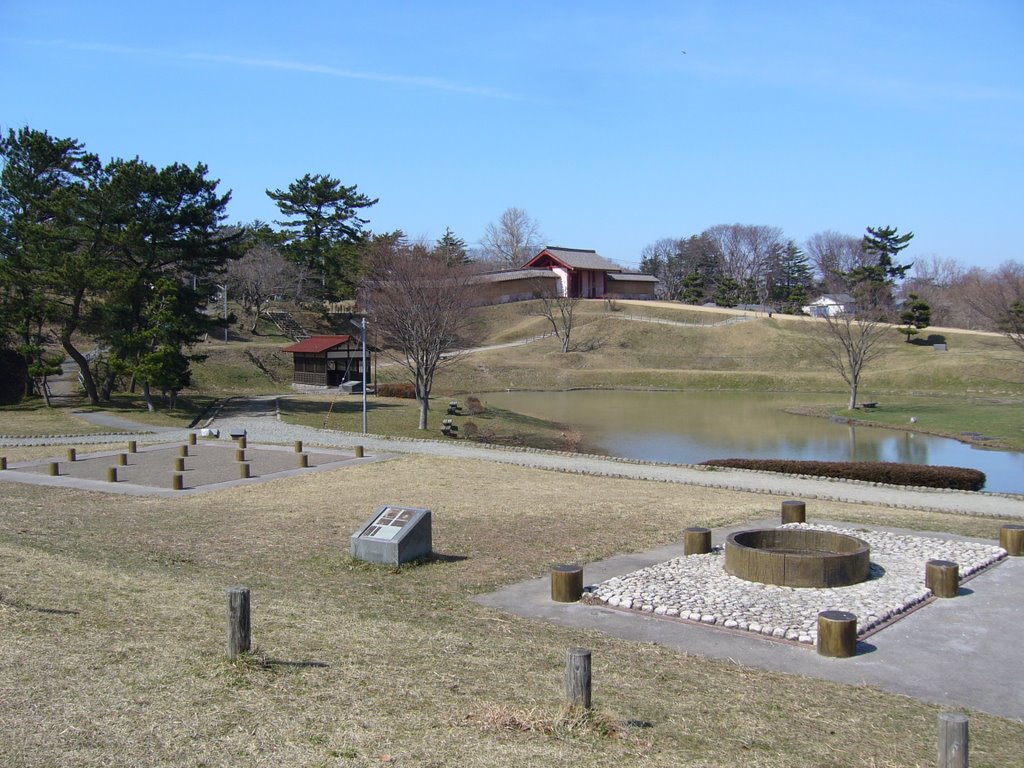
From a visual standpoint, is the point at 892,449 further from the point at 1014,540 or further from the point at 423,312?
the point at 1014,540

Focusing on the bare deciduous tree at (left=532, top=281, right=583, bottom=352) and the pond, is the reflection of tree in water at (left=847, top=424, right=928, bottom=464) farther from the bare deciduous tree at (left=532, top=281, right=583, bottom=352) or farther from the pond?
the bare deciduous tree at (left=532, top=281, right=583, bottom=352)

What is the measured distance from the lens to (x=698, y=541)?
460 inches

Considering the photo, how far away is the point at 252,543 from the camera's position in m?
12.5

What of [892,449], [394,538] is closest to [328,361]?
[892,449]

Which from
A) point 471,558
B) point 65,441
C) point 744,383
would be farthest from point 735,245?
point 471,558

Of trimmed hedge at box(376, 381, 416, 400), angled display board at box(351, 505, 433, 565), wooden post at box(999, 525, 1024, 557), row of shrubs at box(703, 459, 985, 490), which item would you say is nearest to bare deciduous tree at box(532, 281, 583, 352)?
trimmed hedge at box(376, 381, 416, 400)

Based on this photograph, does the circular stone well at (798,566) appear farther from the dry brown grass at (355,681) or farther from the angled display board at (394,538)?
the angled display board at (394,538)

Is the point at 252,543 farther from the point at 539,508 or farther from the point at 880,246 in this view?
the point at 880,246

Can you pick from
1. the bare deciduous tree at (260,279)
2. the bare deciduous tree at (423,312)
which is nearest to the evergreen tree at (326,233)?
the bare deciduous tree at (260,279)

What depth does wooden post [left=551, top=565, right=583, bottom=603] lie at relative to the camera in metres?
9.60

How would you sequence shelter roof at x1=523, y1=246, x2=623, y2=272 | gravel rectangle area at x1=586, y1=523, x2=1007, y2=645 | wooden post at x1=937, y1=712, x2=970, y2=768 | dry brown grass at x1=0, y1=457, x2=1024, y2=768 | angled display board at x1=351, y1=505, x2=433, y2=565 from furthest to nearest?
shelter roof at x1=523, y1=246, x2=623, y2=272, angled display board at x1=351, y1=505, x2=433, y2=565, gravel rectangle area at x1=586, y1=523, x2=1007, y2=645, dry brown grass at x1=0, y1=457, x2=1024, y2=768, wooden post at x1=937, y1=712, x2=970, y2=768

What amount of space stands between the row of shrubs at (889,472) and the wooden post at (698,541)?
9.21m

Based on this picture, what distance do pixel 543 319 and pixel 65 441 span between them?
47.8 meters

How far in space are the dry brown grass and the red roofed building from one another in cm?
3050
